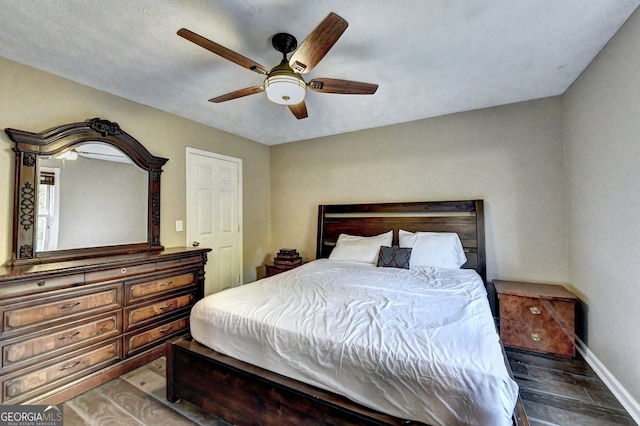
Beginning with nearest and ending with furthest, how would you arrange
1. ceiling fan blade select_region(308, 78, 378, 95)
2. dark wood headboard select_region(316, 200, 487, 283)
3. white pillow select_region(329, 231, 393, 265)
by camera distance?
1. ceiling fan blade select_region(308, 78, 378, 95)
2. dark wood headboard select_region(316, 200, 487, 283)
3. white pillow select_region(329, 231, 393, 265)

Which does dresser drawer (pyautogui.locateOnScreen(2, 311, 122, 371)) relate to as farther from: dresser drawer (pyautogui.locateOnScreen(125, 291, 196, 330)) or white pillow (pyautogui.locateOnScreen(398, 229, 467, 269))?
white pillow (pyautogui.locateOnScreen(398, 229, 467, 269))

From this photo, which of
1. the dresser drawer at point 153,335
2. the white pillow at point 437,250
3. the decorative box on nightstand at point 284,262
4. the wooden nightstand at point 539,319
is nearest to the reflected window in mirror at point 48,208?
the dresser drawer at point 153,335

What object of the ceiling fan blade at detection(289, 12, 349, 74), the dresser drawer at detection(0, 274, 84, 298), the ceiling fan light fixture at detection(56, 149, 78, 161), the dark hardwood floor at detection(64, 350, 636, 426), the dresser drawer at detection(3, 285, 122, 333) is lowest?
the dark hardwood floor at detection(64, 350, 636, 426)

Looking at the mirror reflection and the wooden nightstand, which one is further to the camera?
the wooden nightstand

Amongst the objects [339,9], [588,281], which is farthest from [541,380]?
[339,9]

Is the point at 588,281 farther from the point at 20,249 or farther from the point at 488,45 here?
the point at 20,249

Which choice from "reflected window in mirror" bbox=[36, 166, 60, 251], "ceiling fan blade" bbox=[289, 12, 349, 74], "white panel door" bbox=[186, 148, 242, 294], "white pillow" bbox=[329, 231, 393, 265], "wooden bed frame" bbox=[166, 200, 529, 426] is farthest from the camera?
"white panel door" bbox=[186, 148, 242, 294]

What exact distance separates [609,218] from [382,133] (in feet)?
7.93

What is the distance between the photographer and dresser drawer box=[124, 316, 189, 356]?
236 cm

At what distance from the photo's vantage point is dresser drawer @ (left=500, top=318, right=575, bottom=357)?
7.89ft

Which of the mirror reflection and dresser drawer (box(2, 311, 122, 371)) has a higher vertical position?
the mirror reflection

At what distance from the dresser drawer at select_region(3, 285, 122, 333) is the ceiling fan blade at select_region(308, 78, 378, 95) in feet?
7.41

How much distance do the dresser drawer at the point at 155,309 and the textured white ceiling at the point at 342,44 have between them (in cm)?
198

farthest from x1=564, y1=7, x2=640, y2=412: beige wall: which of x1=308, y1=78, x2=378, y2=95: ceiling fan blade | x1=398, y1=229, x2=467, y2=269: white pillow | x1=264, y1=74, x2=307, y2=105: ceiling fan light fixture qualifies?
x1=264, y1=74, x2=307, y2=105: ceiling fan light fixture
